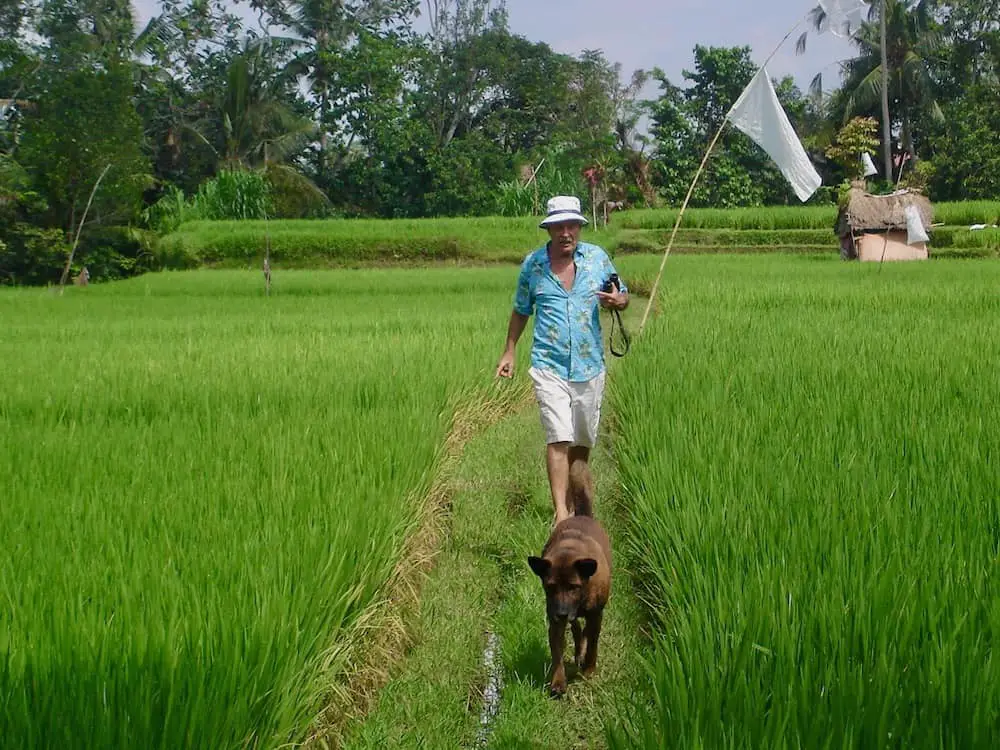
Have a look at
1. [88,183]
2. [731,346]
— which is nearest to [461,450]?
[731,346]

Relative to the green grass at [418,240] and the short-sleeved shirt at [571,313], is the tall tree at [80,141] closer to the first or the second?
the green grass at [418,240]

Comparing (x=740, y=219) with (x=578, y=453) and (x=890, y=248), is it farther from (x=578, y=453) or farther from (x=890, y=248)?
(x=578, y=453)

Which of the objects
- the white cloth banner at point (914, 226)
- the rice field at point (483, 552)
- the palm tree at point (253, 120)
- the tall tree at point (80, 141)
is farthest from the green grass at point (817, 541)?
the palm tree at point (253, 120)

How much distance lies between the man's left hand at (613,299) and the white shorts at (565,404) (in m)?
0.30

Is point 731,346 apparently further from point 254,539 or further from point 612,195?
point 612,195

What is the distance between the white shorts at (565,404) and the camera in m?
3.75

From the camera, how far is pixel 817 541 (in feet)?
8.01

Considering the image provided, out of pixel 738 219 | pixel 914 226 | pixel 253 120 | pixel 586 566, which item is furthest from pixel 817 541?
pixel 253 120

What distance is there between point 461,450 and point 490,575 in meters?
1.58

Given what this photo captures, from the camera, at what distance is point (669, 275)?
1293 cm

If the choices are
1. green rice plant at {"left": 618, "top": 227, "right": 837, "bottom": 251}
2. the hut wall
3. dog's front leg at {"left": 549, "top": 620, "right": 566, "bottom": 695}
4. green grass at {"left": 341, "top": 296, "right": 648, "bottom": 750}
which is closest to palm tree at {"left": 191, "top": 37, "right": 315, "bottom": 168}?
green rice plant at {"left": 618, "top": 227, "right": 837, "bottom": 251}

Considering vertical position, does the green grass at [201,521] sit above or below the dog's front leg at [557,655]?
above

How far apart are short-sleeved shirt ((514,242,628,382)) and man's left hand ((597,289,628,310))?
55 mm

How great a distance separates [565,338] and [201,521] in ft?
5.00
